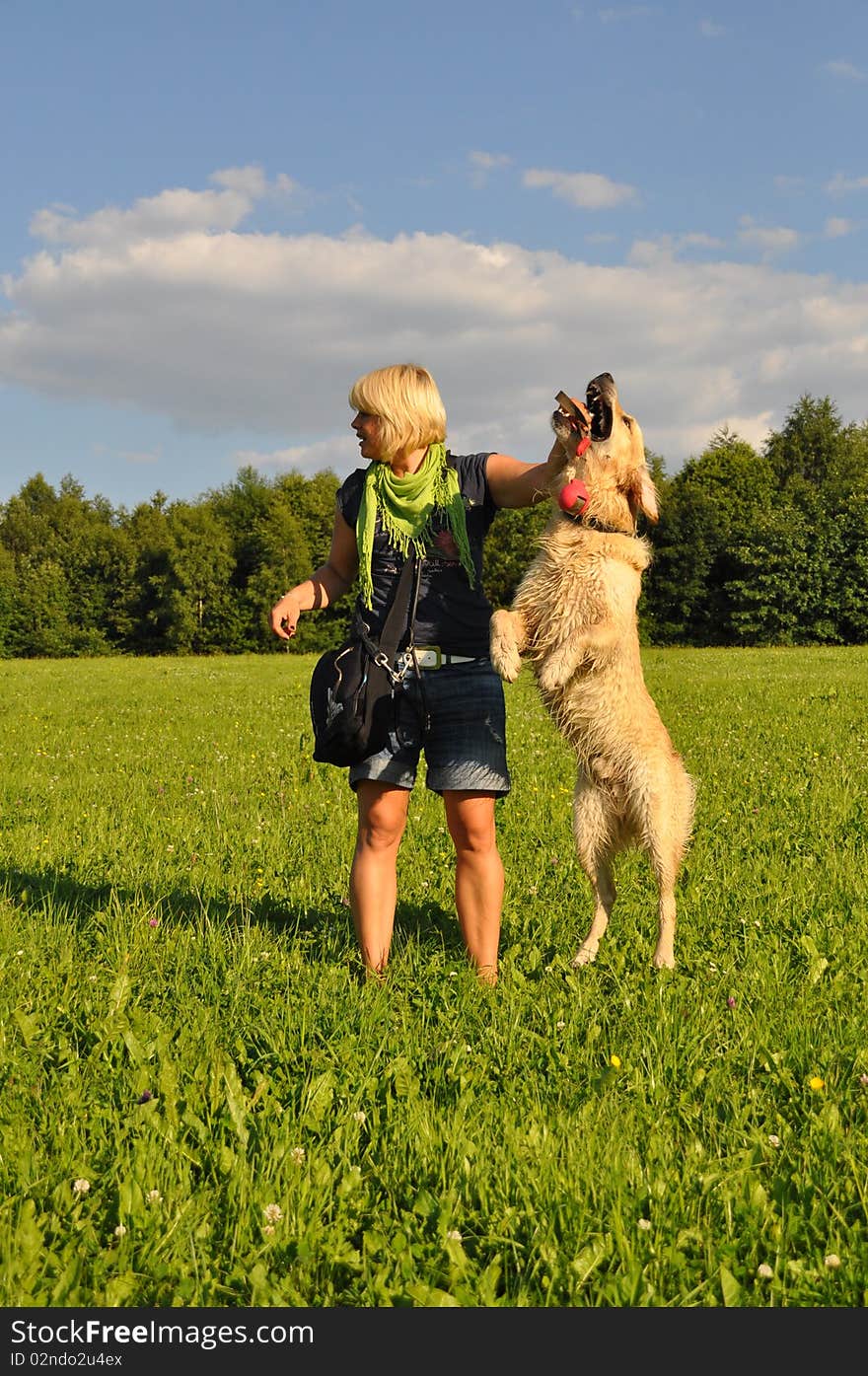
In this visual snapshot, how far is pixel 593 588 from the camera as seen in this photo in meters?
4.45

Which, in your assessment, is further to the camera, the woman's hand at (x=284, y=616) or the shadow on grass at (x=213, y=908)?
the shadow on grass at (x=213, y=908)

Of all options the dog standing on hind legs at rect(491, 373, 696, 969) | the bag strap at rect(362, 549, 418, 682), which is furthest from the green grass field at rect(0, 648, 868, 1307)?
the bag strap at rect(362, 549, 418, 682)

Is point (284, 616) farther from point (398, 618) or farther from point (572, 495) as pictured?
point (572, 495)

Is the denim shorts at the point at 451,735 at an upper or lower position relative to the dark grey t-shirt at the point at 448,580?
lower

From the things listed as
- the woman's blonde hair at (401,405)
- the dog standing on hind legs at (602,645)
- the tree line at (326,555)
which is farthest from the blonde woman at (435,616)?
the tree line at (326,555)

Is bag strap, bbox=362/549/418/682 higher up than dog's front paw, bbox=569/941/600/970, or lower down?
higher up

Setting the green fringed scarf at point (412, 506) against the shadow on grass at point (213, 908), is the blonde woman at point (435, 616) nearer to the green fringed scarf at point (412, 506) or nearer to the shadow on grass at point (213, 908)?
the green fringed scarf at point (412, 506)

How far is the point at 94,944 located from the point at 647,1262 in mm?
3331

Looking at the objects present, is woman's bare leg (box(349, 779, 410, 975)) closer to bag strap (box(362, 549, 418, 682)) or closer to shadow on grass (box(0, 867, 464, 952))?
shadow on grass (box(0, 867, 464, 952))

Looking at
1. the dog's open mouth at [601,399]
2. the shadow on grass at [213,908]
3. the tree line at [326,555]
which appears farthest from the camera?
the tree line at [326,555]

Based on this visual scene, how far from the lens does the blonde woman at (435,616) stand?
4.49 m

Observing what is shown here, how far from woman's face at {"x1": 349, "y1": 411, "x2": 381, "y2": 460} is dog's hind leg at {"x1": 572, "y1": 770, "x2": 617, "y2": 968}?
5.72ft

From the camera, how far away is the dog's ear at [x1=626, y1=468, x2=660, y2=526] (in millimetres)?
4484

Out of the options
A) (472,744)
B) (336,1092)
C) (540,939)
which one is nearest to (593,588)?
(472,744)
